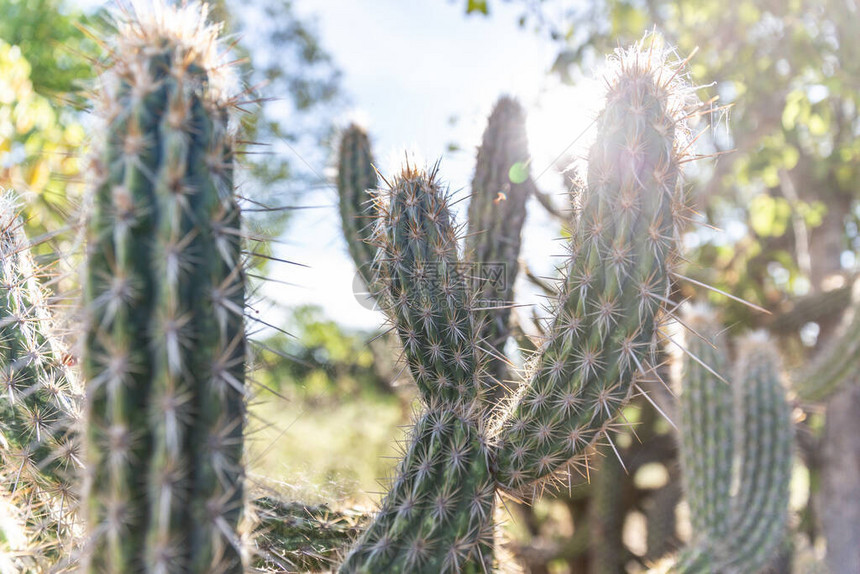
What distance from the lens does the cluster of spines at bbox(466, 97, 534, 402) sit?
2.26 metres

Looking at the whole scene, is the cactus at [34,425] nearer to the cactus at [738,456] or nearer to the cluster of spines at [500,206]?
the cluster of spines at [500,206]

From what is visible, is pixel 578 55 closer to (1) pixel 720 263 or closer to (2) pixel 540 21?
(2) pixel 540 21

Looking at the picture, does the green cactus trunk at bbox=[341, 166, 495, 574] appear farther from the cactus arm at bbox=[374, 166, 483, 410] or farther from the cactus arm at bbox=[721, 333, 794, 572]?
the cactus arm at bbox=[721, 333, 794, 572]

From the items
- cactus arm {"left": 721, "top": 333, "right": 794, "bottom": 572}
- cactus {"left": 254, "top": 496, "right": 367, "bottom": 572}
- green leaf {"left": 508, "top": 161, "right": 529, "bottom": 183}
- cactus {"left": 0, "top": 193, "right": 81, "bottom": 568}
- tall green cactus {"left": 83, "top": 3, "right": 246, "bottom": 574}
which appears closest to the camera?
tall green cactus {"left": 83, "top": 3, "right": 246, "bottom": 574}

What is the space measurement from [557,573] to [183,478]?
16.6ft

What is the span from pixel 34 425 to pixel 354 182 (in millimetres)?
1545

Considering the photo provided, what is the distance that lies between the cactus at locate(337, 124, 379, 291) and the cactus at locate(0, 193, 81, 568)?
3.79 feet

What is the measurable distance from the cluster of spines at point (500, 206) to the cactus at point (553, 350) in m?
0.56

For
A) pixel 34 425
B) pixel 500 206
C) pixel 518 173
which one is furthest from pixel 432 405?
pixel 518 173

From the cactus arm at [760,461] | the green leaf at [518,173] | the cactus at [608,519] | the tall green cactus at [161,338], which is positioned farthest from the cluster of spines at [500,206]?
the cactus at [608,519]

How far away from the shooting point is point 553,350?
1501 mm

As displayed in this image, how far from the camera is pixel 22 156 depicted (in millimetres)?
3441

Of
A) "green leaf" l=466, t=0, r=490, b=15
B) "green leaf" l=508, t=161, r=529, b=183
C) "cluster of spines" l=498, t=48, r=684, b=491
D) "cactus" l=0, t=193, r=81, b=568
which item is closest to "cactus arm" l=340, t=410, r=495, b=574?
"cluster of spines" l=498, t=48, r=684, b=491

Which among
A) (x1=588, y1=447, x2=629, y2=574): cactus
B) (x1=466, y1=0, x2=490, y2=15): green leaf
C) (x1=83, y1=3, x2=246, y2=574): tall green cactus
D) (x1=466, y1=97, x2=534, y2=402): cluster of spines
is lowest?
(x1=588, y1=447, x2=629, y2=574): cactus
